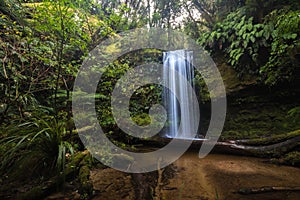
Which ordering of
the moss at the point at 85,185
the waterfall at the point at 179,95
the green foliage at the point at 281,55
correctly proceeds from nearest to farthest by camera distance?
the moss at the point at 85,185 < the green foliage at the point at 281,55 < the waterfall at the point at 179,95

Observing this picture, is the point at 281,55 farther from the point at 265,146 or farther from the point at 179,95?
the point at 179,95

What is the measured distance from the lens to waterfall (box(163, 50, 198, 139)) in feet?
24.6

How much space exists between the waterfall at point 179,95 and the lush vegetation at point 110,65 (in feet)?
1.69

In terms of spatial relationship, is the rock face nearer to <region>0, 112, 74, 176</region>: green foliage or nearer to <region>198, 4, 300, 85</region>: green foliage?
<region>0, 112, 74, 176</region>: green foliage

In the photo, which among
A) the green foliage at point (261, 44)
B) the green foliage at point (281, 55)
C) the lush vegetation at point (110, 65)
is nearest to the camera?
the lush vegetation at point (110, 65)

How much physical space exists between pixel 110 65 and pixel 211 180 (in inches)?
178

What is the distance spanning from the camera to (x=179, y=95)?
786 centimetres

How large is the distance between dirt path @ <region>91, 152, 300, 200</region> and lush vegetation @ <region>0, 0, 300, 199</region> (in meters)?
0.65

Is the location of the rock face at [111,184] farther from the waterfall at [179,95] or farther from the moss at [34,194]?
the waterfall at [179,95]

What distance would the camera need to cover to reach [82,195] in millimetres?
2027

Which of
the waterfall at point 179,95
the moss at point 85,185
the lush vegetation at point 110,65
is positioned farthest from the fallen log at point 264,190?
the waterfall at point 179,95

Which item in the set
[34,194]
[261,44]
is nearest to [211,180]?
[34,194]

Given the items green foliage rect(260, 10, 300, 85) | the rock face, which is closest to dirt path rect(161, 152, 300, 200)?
the rock face

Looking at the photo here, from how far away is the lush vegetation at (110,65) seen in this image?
247cm
